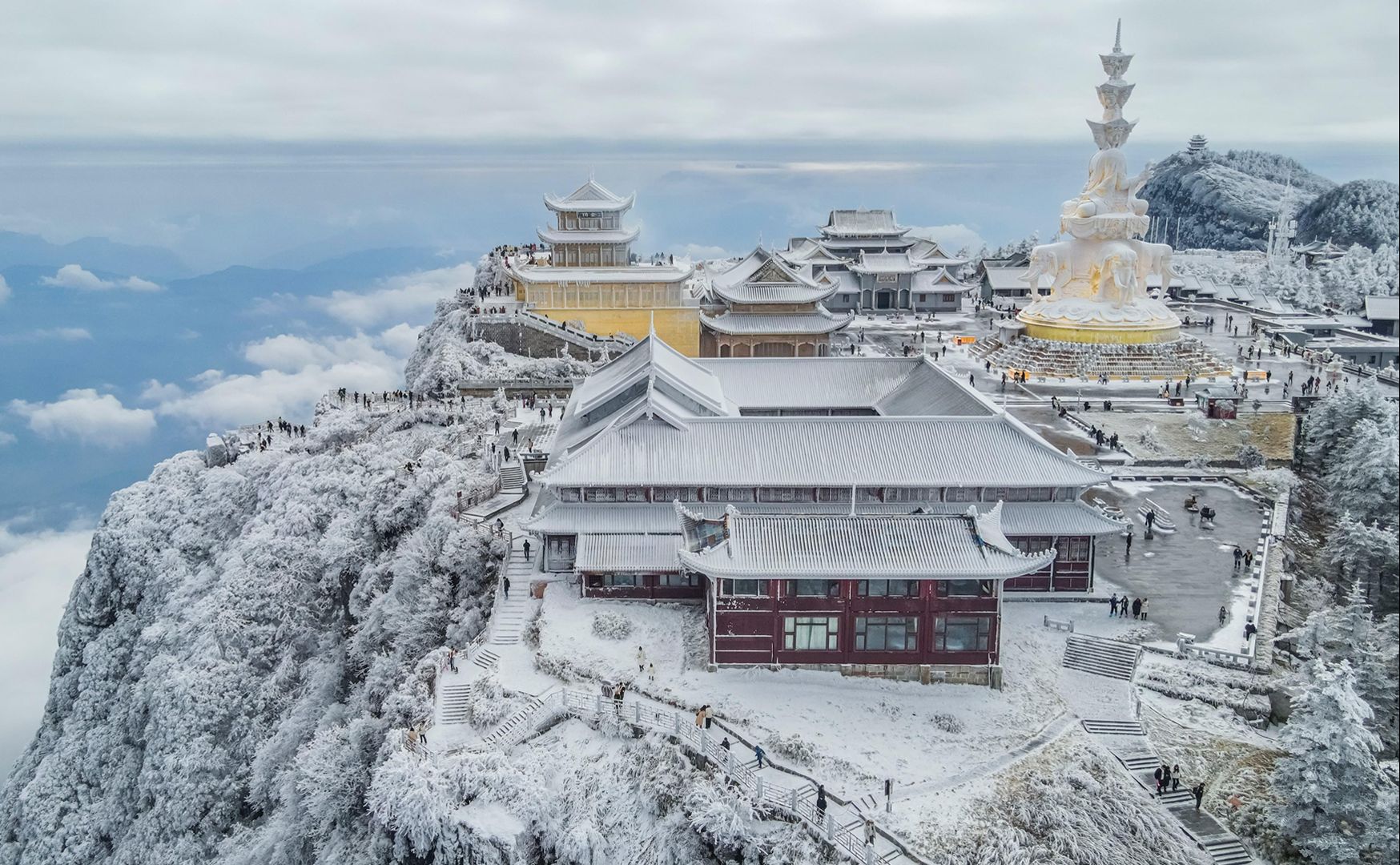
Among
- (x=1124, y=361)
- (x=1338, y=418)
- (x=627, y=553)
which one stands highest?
(x=1124, y=361)

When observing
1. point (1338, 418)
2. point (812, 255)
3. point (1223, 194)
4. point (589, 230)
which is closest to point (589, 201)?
point (589, 230)

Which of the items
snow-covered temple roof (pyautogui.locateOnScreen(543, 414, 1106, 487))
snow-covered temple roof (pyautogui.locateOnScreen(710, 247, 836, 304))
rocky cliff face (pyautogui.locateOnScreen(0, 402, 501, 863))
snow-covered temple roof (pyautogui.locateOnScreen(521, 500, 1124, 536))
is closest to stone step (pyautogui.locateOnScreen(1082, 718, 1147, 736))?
snow-covered temple roof (pyautogui.locateOnScreen(521, 500, 1124, 536))

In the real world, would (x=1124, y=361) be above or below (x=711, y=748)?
above

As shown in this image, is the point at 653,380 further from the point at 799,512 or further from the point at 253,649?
the point at 253,649

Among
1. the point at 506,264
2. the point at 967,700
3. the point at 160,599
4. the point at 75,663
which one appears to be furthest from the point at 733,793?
the point at 506,264

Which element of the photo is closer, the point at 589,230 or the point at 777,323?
the point at 777,323

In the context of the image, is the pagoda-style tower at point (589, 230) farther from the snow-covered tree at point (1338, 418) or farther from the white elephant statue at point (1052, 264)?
the snow-covered tree at point (1338, 418)
